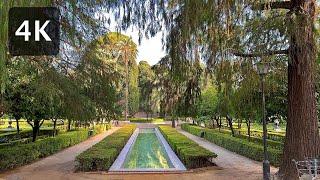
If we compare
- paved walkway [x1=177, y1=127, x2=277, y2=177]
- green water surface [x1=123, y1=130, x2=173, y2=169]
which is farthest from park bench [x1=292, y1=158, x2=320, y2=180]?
green water surface [x1=123, y1=130, x2=173, y2=169]

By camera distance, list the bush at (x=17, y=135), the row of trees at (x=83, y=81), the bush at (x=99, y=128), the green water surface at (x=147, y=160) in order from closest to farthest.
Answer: the row of trees at (x=83, y=81) → the green water surface at (x=147, y=160) → the bush at (x=17, y=135) → the bush at (x=99, y=128)

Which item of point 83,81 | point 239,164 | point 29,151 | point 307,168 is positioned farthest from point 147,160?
point 307,168

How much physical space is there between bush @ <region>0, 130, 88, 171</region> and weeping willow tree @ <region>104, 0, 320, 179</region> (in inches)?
309

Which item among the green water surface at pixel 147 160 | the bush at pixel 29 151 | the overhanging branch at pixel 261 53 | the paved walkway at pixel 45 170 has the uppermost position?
the overhanging branch at pixel 261 53

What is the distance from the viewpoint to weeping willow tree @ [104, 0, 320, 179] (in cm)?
769

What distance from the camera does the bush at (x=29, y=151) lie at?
46.3 feet

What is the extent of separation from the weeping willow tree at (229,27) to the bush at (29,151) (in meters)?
7.86

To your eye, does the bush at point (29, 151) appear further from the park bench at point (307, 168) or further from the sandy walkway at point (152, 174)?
the park bench at point (307, 168)

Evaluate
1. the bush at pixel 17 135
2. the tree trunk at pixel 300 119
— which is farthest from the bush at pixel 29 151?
the tree trunk at pixel 300 119

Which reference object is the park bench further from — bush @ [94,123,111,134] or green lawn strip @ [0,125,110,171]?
bush @ [94,123,111,134]

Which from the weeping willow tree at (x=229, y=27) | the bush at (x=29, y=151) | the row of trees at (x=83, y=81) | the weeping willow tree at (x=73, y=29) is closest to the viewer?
the weeping willow tree at (x=229, y=27)

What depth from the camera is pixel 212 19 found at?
316 inches

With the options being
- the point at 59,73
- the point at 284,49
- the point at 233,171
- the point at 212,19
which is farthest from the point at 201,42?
the point at 233,171

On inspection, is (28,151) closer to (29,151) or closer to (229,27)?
(29,151)
